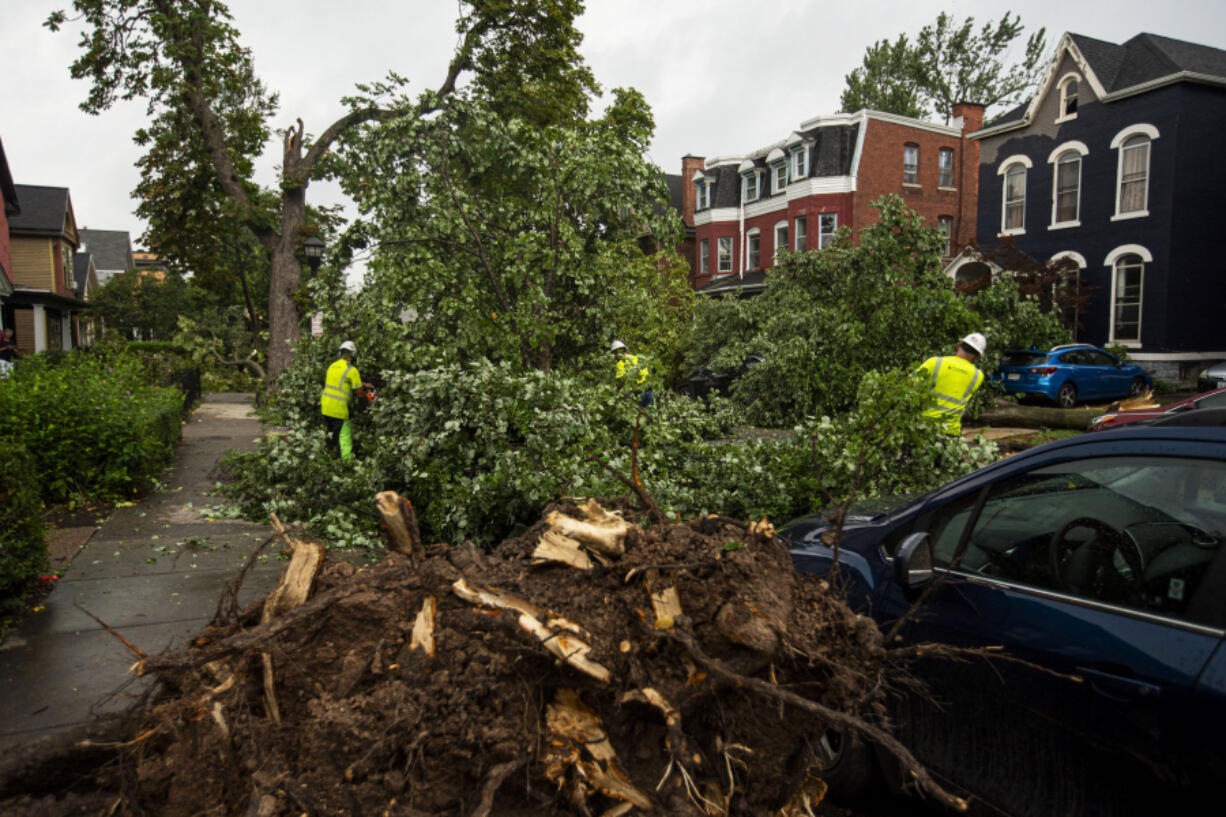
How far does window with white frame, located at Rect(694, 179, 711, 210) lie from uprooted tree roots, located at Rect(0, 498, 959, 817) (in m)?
40.6

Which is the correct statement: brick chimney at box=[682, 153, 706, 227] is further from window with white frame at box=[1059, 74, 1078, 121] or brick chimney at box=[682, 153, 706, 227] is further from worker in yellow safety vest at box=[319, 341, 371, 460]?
worker in yellow safety vest at box=[319, 341, 371, 460]

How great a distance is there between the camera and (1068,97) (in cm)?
2414

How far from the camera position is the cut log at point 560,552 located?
2.51 meters

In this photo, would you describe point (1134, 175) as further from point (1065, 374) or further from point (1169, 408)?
point (1169, 408)

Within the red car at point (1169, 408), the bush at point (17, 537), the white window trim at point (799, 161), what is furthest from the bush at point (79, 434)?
the white window trim at point (799, 161)

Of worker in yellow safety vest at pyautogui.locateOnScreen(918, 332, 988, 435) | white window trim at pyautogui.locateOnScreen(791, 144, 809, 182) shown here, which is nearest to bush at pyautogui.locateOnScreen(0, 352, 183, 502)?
worker in yellow safety vest at pyautogui.locateOnScreen(918, 332, 988, 435)

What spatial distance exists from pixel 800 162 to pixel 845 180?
2579mm

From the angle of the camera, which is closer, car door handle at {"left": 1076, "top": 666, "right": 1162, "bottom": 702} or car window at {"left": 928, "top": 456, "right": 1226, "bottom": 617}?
car door handle at {"left": 1076, "top": 666, "right": 1162, "bottom": 702}

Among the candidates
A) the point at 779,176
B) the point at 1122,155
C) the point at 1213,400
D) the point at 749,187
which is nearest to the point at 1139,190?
the point at 1122,155

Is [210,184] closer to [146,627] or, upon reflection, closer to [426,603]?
[146,627]

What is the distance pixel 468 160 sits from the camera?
10.7 m

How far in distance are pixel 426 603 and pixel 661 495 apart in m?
4.83

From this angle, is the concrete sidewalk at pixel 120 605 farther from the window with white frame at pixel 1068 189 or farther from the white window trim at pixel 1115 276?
the window with white frame at pixel 1068 189

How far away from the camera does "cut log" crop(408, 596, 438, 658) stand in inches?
89.9
